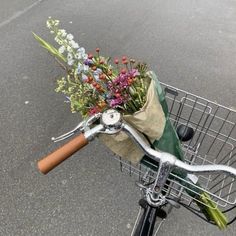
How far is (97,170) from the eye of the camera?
181 centimetres

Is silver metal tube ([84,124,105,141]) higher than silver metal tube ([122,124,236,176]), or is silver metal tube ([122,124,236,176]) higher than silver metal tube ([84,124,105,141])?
silver metal tube ([84,124,105,141])

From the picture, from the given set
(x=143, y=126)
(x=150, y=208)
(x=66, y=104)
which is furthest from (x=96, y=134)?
Answer: (x=66, y=104)

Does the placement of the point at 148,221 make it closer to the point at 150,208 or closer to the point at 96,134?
the point at 150,208

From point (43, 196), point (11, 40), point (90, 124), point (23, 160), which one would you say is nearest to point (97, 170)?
point (43, 196)

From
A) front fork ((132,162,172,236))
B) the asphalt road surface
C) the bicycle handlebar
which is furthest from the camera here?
the asphalt road surface

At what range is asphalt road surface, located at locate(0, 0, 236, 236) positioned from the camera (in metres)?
1.62

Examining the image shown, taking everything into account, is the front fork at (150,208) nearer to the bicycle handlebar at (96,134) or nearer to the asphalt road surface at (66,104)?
the bicycle handlebar at (96,134)

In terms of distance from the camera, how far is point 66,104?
2.18 m

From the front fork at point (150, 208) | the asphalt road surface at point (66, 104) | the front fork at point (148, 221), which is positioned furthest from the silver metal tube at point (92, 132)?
the asphalt road surface at point (66, 104)

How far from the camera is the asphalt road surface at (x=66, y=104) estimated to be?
1617 millimetres

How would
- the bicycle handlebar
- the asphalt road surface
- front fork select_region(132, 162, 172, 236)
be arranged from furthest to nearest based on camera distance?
the asphalt road surface < front fork select_region(132, 162, 172, 236) < the bicycle handlebar

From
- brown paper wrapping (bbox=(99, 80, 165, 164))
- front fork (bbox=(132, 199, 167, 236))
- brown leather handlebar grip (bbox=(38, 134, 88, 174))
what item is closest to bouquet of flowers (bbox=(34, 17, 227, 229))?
brown paper wrapping (bbox=(99, 80, 165, 164))

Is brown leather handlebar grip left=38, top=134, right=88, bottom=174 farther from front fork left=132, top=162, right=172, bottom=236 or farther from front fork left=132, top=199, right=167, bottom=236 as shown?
front fork left=132, top=199, right=167, bottom=236

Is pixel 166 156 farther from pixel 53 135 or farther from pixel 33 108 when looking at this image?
pixel 33 108
